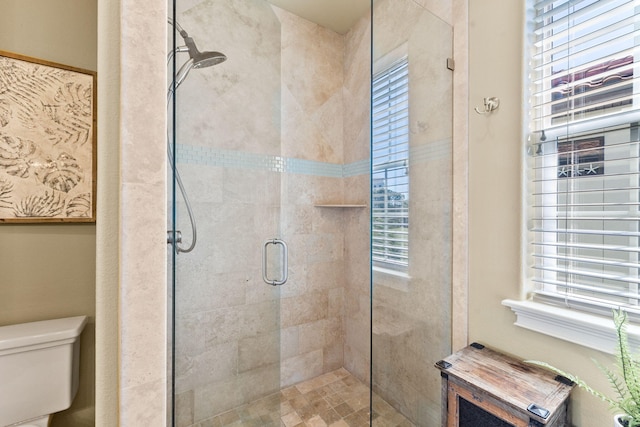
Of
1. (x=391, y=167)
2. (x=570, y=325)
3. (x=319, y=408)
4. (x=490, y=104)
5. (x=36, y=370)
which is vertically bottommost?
(x=319, y=408)

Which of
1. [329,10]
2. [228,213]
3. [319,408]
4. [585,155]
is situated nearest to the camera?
[585,155]

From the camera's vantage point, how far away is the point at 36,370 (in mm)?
1236

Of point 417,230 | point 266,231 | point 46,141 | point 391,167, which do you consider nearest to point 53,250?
point 46,141

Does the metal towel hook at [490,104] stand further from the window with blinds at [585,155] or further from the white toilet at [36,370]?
the white toilet at [36,370]

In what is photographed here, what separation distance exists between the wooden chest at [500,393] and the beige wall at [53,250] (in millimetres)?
1784

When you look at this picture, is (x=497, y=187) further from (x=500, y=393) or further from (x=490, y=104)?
(x=500, y=393)

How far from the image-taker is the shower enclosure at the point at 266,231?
4.27 ft

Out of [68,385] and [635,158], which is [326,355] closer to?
[68,385]

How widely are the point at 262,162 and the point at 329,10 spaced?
133cm

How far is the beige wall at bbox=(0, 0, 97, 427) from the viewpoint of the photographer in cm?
131

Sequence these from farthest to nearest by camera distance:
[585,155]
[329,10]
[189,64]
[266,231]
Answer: [329,10] < [266,231] < [189,64] < [585,155]

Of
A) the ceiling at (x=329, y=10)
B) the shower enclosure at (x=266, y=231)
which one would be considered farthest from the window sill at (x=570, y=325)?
the ceiling at (x=329, y=10)

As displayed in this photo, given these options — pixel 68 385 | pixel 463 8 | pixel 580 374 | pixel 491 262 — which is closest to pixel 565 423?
pixel 580 374

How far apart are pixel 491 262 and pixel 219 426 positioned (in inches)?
65.5
